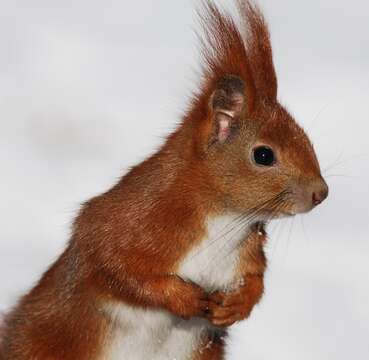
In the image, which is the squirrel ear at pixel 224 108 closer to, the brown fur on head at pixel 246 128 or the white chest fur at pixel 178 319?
the brown fur on head at pixel 246 128

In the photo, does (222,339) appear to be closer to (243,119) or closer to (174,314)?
(174,314)

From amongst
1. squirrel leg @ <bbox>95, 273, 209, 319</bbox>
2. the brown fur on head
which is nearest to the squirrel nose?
the brown fur on head

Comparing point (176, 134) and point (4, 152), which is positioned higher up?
point (176, 134)

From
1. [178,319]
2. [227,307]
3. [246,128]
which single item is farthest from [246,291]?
[246,128]

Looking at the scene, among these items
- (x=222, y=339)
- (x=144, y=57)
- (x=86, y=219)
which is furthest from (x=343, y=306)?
(x=144, y=57)

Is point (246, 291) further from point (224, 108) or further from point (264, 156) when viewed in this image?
point (224, 108)
